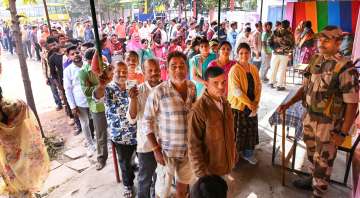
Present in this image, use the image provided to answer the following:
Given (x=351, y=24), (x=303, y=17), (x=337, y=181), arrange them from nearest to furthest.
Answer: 1. (x=337, y=181)
2. (x=351, y=24)
3. (x=303, y=17)

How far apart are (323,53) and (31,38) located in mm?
15489

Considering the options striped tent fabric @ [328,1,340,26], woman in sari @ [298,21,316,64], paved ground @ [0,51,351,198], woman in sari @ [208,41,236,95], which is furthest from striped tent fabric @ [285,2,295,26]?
woman in sari @ [208,41,236,95]

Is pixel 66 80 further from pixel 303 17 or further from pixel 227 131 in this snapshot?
pixel 303 17

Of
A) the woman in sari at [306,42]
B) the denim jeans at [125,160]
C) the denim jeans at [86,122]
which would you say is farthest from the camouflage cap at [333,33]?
the woman in sari at [306,42]

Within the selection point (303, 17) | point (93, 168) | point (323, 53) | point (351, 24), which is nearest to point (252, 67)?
point (323, 53)

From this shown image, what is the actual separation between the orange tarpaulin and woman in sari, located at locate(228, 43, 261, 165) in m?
8.58

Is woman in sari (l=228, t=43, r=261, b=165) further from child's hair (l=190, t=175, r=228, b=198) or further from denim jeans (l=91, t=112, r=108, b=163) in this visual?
child's hair (l=190, t=175, r=228, b=198)

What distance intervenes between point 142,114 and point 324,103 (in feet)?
6.07

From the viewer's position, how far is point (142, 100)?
2.74 meters

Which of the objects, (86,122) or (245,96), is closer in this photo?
(245,96)

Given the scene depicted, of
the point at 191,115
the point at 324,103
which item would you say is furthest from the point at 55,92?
the point at 324,103

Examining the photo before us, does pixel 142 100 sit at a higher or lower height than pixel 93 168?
higher

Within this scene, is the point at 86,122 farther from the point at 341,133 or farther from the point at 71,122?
the point at 341,133

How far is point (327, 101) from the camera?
109 inches
